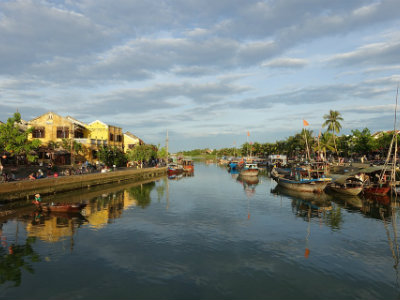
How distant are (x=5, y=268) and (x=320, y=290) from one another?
1867 cm

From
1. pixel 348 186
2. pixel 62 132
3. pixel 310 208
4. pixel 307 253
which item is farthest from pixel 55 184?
pixel 348 186

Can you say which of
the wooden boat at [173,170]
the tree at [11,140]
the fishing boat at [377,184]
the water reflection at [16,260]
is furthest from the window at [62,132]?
the fishing boat at [377,184]

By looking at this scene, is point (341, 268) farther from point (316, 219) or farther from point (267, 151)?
point (267, 151)

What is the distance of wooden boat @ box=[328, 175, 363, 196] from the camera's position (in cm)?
4167

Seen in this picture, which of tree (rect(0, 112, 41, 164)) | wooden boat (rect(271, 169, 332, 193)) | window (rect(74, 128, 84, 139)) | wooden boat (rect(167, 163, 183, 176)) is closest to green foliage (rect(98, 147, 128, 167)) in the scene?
window (rect(74, 128, 84, 139))

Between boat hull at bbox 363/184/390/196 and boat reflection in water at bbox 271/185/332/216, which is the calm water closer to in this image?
boat reflection in water at bbox 271/185/332/216

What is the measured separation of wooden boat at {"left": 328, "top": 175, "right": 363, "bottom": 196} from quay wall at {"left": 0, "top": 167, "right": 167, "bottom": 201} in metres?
42.1

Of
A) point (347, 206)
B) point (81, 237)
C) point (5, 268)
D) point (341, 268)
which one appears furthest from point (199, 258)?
point (347, 206)

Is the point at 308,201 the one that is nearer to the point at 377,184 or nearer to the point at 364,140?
the point at 377,184

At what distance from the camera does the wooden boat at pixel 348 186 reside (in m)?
41.7

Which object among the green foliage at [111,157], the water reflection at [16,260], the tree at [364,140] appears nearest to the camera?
the water reflection at [16,260]

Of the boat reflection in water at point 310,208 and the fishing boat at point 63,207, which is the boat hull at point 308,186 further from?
the fishing boat at point 63,207

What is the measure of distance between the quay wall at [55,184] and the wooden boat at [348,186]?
138 feet

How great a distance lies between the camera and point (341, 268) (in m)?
17.2
